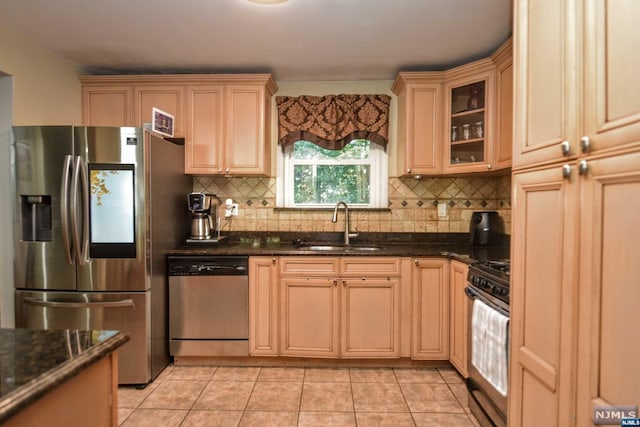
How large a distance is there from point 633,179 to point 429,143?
2240mm

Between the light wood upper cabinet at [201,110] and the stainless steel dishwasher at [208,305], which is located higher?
the light wood upper cabinet at [201,110]

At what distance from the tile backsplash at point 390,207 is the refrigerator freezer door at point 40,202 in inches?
44.9

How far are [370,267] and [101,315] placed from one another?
193 cm

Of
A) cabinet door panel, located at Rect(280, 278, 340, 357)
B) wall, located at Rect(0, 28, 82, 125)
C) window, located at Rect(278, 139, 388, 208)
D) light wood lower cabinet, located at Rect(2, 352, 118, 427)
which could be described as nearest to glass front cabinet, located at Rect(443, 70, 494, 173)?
window, located at Rect(278, 139, 388, 208)

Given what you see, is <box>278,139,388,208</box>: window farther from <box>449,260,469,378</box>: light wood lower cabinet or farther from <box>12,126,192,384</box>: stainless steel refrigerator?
<box>12,126,192,384</box>: stainless steel refrigerator

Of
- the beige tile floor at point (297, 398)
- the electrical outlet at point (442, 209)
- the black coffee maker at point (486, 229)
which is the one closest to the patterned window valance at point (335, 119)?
the electrical outlet at point (442, 209)

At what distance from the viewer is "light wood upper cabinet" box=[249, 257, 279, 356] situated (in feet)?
9.13

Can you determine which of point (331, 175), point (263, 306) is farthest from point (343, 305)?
point (331, 175)

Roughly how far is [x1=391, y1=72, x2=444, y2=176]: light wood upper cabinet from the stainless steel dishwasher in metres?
1.61

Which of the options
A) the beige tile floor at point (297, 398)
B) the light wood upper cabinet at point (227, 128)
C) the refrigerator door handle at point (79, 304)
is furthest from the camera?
the light wood upper cabinet at point (227, 128)

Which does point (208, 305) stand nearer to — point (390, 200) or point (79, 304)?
point (79, 304)

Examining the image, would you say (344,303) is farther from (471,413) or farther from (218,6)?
(218,6)

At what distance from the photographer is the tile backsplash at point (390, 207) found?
330 cm

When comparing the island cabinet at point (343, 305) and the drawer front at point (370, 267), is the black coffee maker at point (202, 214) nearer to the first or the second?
the island cabinet at point (343, 305)
